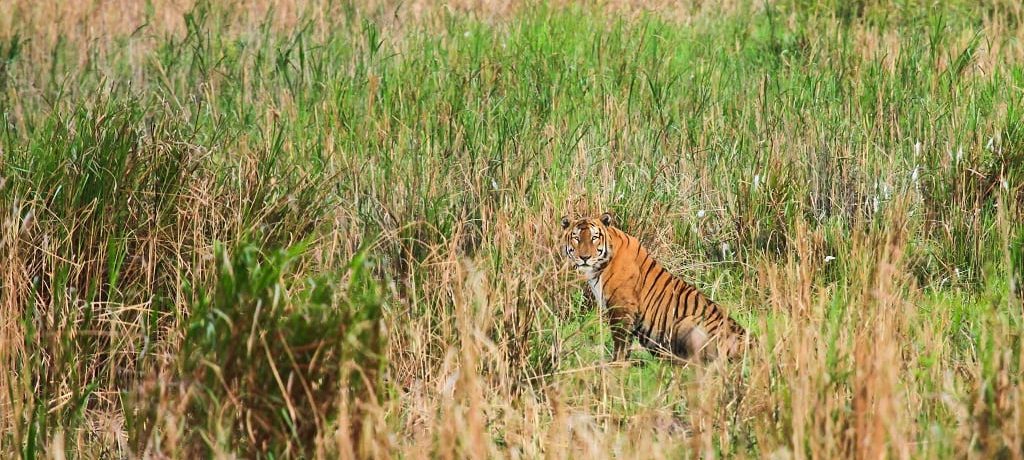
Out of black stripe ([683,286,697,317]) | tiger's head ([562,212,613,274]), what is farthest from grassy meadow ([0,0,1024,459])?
black stripe ([683,286,697,317])

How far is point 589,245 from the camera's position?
4109 millimetres

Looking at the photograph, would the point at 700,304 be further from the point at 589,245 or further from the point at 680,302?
the point at 589,245

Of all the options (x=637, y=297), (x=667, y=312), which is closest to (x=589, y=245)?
(x=637, y=297)

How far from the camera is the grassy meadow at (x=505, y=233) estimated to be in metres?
2.93

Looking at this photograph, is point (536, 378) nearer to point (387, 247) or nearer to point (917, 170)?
point (387, 247)

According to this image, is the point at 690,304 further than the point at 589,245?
No

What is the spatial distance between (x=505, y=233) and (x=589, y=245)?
302 millimetres

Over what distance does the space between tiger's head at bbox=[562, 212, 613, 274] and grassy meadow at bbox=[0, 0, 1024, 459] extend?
8 centimetres

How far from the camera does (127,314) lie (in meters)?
3.87

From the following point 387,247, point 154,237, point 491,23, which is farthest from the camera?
point 491,23

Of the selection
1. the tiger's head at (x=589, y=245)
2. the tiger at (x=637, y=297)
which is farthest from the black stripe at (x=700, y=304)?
the tiger's head at (x=589, y=245)

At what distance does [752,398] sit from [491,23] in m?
4.38

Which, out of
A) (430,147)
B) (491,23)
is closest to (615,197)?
(430,147)

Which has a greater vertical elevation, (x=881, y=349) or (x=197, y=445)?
(x=881, y=349)
